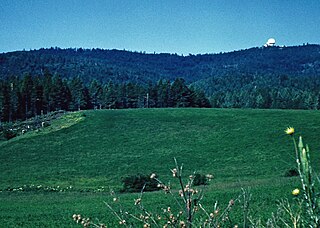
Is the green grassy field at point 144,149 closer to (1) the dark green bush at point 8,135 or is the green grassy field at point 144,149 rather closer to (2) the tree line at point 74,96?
(1) the dark green bush at point 8,135

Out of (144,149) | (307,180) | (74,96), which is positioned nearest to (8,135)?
(144,149)

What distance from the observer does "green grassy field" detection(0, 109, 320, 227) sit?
35656 mm

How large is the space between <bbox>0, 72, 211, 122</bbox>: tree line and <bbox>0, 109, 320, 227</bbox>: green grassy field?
22433 millimetres

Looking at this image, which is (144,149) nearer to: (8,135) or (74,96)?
(8,135)

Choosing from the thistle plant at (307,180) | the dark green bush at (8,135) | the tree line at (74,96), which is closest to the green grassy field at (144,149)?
the dark green bush at (8,135)

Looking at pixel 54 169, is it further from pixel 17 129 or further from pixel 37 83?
pixel 37 83

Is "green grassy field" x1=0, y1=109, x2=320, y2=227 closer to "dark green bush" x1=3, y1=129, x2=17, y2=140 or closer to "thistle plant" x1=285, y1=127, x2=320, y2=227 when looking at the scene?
"dark green bush" x1=3, y1=129, x2=17, y2=140

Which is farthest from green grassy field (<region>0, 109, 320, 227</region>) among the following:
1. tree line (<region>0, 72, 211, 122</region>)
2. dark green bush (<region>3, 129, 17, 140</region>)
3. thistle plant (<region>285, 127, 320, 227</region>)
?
thistle plant (<region>285, 127, 320, 227</region>)

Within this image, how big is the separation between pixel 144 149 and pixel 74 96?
48602 mm

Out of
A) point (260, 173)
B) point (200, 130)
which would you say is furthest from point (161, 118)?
point (260, 173)

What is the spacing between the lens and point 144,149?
4991 centimetres

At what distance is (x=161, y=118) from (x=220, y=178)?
31411 mm

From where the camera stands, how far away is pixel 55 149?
51.8 metres

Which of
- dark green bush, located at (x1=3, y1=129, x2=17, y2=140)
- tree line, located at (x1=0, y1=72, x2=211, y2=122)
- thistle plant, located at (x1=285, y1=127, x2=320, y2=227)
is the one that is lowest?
dark green bush, located at (x1=3, y1=129, x2=17, y2=140)
